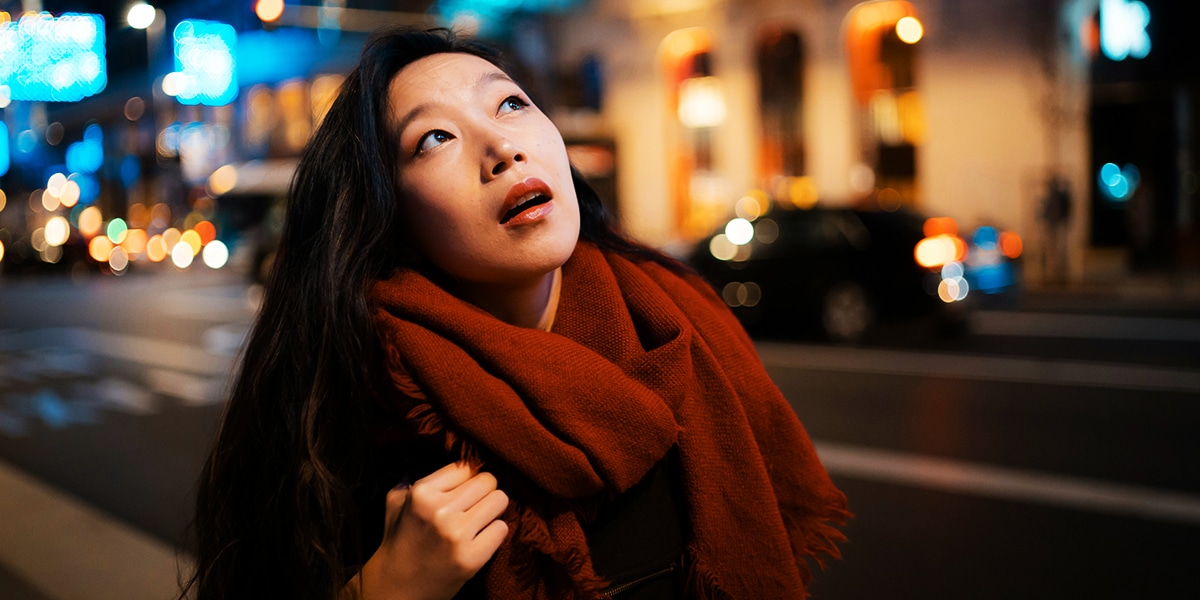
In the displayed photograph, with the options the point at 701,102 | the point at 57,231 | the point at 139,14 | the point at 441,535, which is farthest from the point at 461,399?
the point at 57,231

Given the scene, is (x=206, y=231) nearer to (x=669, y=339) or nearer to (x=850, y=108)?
(x=850, y=108)

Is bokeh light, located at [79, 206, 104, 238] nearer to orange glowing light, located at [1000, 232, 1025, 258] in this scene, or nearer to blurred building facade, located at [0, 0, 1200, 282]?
blurred building facade, located at [0, 0, 1200, 282]

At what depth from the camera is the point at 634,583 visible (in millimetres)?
1635

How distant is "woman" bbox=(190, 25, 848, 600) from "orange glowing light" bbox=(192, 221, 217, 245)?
3052 centimetres

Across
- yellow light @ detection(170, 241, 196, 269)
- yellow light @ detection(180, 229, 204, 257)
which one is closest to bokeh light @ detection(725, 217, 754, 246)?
yellow light @ detection(180, 229, 204, 257)

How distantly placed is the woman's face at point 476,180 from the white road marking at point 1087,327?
38.1 feet

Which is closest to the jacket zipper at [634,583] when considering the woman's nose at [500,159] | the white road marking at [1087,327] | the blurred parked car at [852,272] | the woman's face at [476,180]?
the woman's face at [476,180]

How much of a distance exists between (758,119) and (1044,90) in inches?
264

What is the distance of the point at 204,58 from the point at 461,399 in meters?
18.3

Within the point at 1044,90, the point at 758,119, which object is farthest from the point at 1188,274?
the point at 758,119

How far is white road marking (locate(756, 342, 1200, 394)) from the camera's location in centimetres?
903

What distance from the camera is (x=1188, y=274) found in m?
17.8

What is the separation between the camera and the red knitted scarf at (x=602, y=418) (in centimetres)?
151

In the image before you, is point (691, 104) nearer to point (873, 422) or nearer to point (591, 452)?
point (873, 422)
